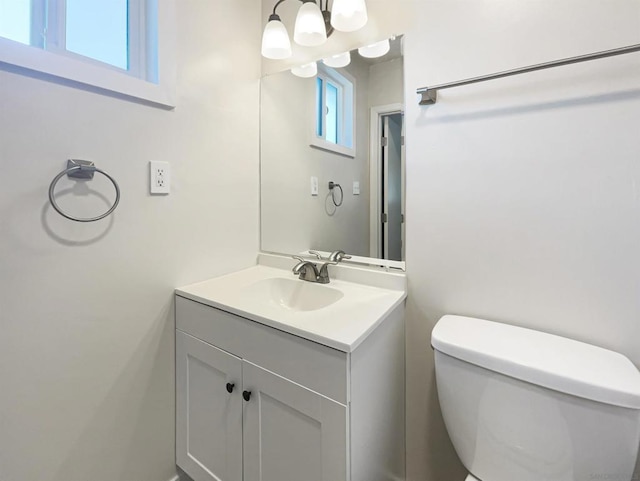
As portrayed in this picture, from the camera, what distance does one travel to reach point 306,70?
4.68 feet

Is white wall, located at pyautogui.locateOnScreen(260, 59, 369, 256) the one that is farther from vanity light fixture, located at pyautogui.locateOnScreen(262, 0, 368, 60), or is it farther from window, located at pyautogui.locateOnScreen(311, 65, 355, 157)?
vanity light fixture, located at pyautogui.locateOnScreen(262, 0, 368, 60)

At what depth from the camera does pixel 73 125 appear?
0.91 meters

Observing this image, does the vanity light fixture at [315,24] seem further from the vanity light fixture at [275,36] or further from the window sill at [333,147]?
the window sill at [333,147]

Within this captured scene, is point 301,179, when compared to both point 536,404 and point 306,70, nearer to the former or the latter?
point 306,70

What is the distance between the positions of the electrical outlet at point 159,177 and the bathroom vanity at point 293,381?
39 cm

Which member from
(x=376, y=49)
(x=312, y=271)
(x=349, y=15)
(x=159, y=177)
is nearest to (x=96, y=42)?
(x=159, y=177)

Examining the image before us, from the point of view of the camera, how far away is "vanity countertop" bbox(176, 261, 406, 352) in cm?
84

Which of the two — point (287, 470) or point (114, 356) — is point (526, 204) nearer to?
point (287, 470)

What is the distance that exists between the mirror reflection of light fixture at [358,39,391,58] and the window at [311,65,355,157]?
11 centimetres

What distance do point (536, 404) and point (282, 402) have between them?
673 millimetres

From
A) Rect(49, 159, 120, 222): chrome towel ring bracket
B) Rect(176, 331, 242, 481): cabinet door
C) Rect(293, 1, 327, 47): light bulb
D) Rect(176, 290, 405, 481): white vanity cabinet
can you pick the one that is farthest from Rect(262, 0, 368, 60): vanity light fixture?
Rect(176, 331, 242, 481): cabinet door

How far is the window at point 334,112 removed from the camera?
134cm

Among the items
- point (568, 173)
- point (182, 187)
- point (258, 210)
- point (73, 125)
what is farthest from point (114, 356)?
point (568, 173)

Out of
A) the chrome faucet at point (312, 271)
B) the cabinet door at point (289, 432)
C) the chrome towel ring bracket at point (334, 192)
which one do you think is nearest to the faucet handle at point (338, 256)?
the chrome faucet at point (312, 271)
